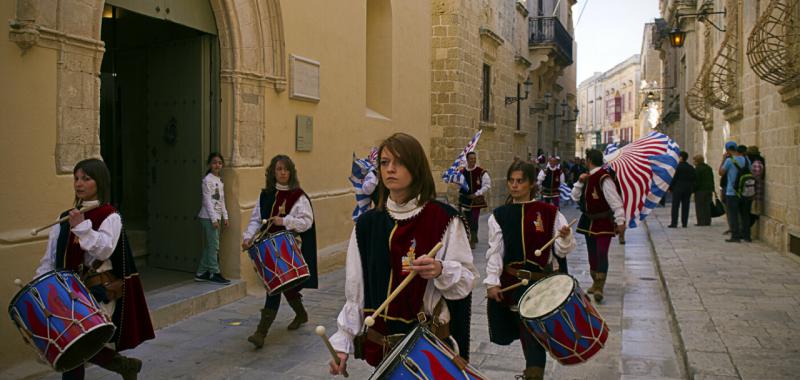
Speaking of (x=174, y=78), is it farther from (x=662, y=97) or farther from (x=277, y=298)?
(x=662, y=97)

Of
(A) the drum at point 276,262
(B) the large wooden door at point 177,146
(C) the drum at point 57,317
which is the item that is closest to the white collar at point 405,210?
(C) the drum at point 57,317

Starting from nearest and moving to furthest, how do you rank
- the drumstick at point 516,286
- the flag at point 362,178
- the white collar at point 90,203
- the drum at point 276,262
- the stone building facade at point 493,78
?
the white collar at point 90,203 < the drumstick at point 516,286 < the drum at point 276,262 < the flag at point 362,178 < the stone building facade at point 493,78

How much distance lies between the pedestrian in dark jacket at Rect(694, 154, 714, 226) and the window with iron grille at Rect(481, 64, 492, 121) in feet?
20.1

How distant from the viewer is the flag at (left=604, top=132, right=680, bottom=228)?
236 inches

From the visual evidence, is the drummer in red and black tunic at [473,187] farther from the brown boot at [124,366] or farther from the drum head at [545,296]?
the brown boot at [124,366]

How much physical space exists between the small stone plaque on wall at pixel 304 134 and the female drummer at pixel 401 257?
606 centimetres

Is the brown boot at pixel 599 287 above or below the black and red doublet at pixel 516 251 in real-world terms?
below

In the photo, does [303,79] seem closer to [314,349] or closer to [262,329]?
[262,329]

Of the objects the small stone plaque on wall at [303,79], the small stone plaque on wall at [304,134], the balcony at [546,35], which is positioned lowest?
the small stone plaque on wall at [304,134]

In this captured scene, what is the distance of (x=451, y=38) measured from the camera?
620 inches

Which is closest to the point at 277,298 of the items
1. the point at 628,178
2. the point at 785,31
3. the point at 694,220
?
the point at 628,178

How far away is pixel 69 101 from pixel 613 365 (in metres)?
4.68

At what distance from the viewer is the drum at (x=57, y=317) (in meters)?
3.60

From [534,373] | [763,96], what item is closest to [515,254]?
[534,373]
